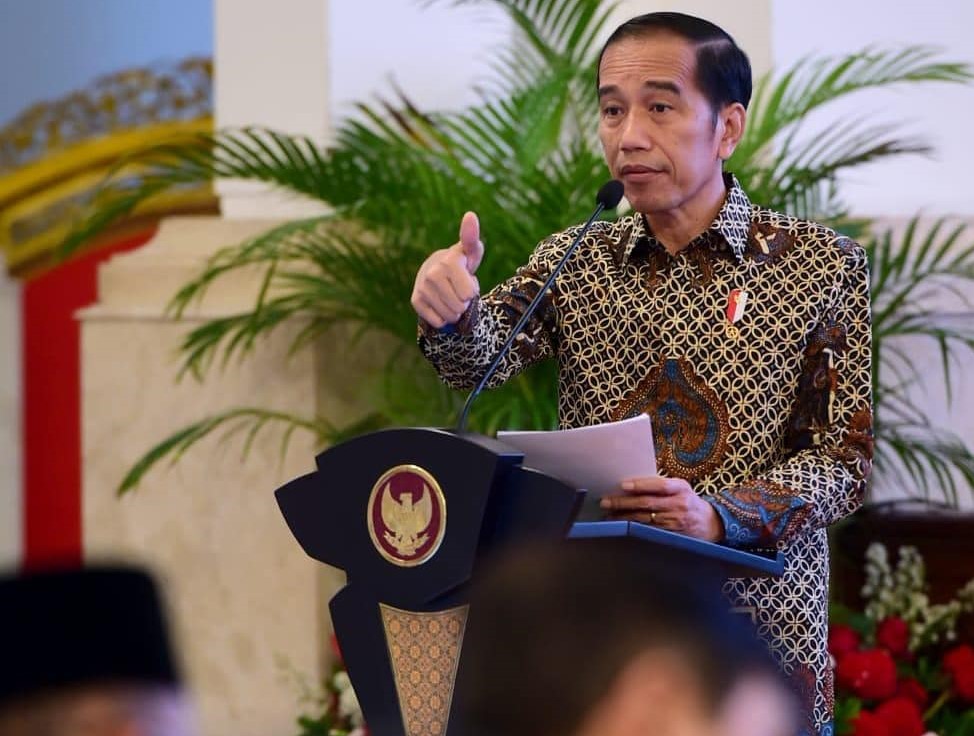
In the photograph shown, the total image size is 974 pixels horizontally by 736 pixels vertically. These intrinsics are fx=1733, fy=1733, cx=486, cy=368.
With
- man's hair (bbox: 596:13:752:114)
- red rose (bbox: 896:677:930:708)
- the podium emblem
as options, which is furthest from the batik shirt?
red rose (bbox: 896:677:930:708)

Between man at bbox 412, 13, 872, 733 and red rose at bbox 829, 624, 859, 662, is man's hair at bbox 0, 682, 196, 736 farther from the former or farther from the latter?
red rose at bbox 829, 624, 859, 662

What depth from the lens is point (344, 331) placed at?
17.0 ft

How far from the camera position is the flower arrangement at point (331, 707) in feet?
15.2

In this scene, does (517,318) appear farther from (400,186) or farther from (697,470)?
(400,186)

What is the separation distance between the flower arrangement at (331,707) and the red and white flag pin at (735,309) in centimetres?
229

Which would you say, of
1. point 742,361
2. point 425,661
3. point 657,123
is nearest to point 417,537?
point 425,661

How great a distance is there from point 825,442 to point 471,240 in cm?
60

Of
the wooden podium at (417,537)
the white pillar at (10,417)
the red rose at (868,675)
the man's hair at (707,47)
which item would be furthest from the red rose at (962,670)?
the white pillar at (10,417)

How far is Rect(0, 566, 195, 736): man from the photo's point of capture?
847 millimetres

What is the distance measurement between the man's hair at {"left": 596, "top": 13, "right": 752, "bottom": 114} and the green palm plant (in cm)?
168

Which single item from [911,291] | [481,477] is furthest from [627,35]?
[911,291]

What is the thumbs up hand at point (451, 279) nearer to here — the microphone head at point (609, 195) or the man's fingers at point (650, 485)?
the microphone head at point (609, 195)

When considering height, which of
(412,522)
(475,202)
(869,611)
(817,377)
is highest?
(475,202)

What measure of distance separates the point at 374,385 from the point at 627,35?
2573mm
